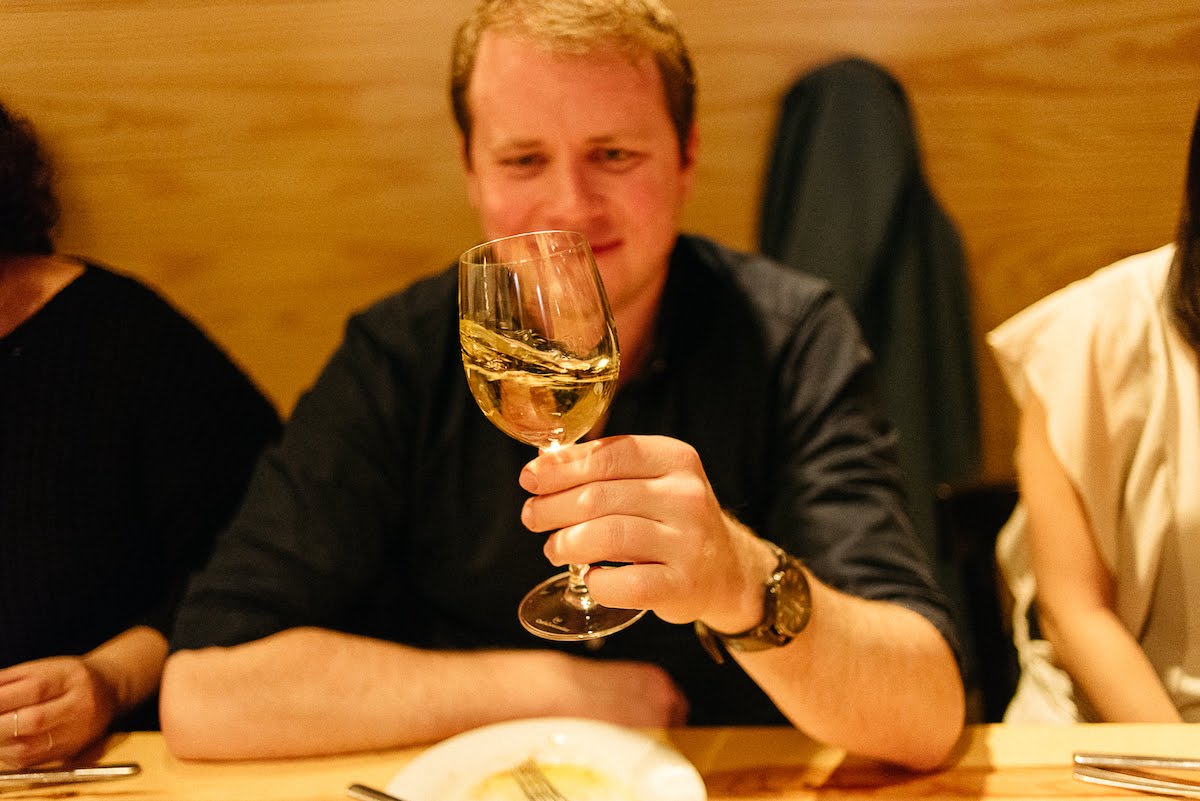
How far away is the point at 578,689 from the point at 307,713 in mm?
283

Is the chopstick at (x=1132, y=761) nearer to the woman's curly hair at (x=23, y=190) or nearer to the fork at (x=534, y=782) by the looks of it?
the fork at (x=534, y=782)

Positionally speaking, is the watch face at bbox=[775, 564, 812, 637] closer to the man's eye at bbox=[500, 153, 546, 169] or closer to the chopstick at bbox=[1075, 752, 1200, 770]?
the chopstick at bbox=[1075, 752, 1200, 770]

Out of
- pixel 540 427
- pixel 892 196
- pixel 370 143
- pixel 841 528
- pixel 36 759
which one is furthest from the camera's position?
pixel 892 196

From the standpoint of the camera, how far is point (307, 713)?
939mm

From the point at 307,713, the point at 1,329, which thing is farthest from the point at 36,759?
the point at 1,329

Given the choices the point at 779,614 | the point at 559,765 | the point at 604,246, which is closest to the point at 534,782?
the point at 559,765

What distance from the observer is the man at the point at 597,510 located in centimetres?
84

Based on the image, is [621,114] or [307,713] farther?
[621,114]

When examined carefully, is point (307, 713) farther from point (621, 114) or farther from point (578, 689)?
point (621, 114)

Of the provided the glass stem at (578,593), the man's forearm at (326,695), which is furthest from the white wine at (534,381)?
the man's forearm at (326,695)

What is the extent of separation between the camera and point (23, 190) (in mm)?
910

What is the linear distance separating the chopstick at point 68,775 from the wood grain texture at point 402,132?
21.6 inches

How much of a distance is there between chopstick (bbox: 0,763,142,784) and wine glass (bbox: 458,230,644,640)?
1.79ft

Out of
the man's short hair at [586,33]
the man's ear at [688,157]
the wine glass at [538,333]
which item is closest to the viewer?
the wine glass at [538,333]
